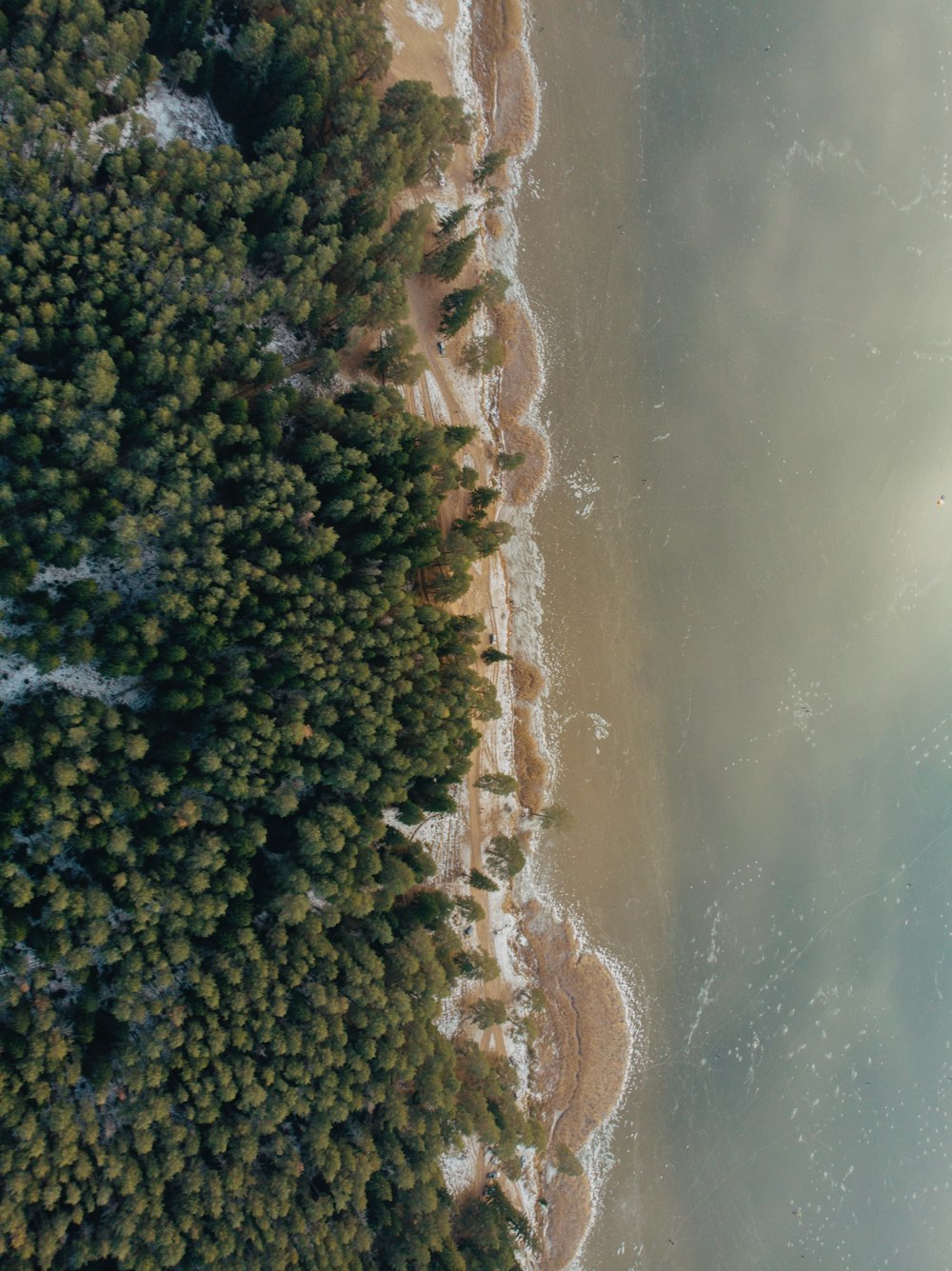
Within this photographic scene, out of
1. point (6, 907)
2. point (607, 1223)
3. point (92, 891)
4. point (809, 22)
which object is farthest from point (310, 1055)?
point (809, 22)

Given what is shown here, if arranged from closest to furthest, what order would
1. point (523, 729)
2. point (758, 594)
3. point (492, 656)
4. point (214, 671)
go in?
1. point (214, 671)
2. point (492, 656)
3. point (523, 729)
4. point (758, 594)

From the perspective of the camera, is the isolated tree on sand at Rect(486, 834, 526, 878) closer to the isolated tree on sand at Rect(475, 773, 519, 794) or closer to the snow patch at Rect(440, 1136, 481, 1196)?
the isolated tree on sand at Rect(475, 773, 519, 794)

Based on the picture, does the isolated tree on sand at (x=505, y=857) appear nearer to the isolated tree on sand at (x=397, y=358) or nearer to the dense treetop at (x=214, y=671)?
the dense treetop at (x=214, y=671)

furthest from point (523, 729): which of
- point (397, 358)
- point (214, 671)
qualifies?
point (397, 358)

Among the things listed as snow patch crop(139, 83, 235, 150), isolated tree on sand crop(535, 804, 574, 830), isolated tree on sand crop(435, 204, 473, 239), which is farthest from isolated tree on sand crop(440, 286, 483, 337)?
isolated tree on sand crop(535, 804, 574, 830)

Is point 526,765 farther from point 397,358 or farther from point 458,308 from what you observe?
point 458,308

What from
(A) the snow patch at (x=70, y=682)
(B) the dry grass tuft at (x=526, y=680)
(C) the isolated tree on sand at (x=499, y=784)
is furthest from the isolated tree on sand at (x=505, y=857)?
(A) the snow patch at (x=70, y=682)
